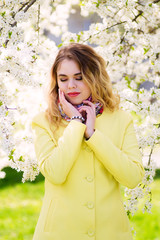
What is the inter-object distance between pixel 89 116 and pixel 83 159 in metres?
0.23

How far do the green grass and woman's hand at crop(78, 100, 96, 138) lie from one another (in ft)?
9.05

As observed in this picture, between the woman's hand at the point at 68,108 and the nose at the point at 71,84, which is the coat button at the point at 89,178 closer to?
the woman's hand at the point at 68,108

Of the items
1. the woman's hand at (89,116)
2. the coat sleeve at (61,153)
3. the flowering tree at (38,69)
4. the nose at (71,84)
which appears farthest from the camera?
the flowering tree at (38,69)

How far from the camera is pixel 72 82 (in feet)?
7.27

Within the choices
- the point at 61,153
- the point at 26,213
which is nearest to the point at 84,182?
the point at 61,153

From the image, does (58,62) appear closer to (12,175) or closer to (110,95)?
(110,95)

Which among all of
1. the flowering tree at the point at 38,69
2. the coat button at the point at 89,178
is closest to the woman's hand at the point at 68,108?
the coat button at the point at 89,178

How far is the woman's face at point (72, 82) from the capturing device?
224 cm

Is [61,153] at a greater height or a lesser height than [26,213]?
greater

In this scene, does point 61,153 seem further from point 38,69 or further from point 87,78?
point 38,69

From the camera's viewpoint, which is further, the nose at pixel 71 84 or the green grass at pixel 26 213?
the green grass at pixel 26 213

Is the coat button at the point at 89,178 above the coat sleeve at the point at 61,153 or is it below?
below

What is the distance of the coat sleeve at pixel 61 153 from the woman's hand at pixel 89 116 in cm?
4

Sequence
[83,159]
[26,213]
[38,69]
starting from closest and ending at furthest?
[83,159] → [38,69] → [26,213]
